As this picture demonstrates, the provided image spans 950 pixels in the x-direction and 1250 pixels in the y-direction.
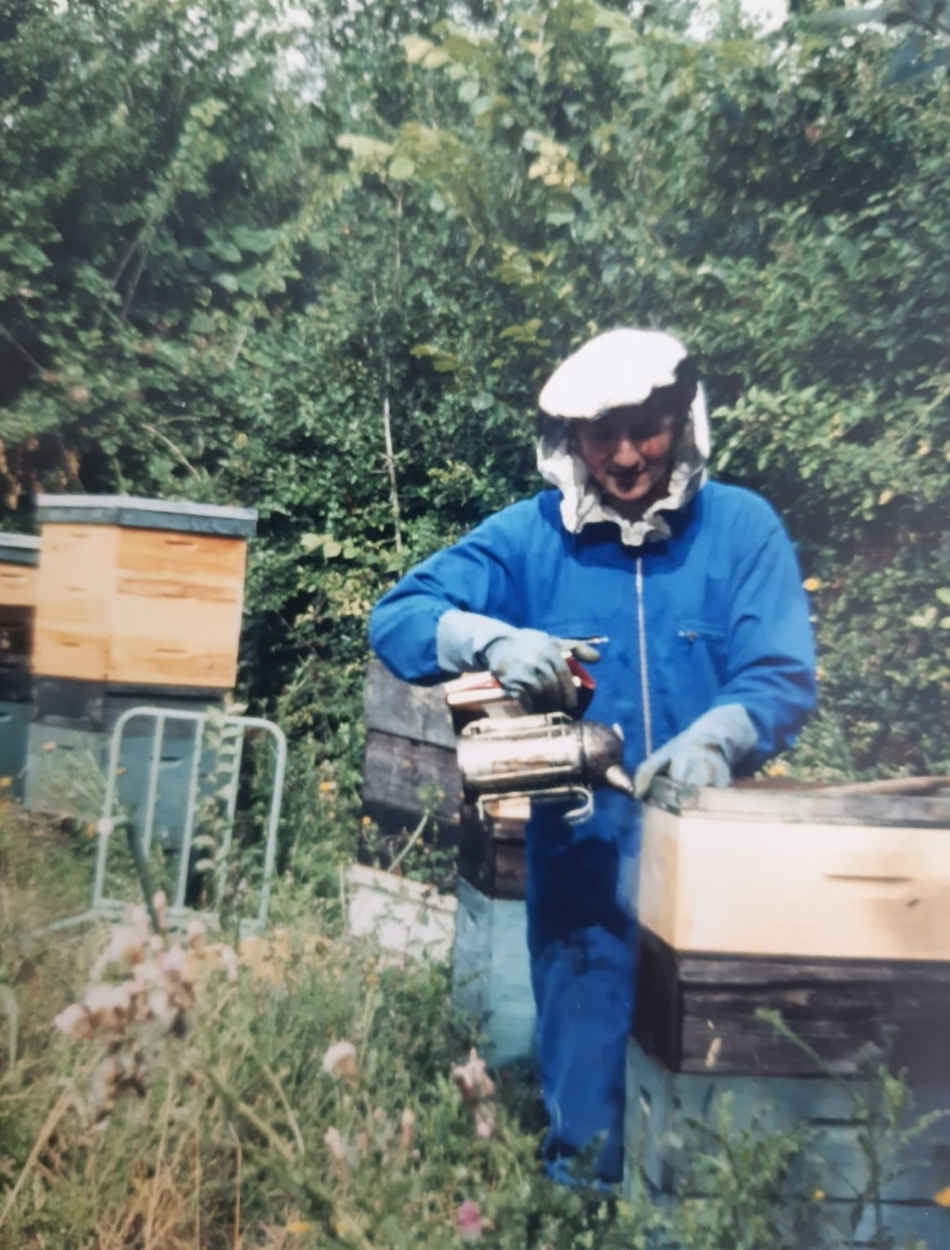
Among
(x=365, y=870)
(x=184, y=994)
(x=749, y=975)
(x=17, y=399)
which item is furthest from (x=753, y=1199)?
(x=17, y=399)

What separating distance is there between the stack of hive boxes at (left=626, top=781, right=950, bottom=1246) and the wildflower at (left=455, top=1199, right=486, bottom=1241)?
26 centimetres

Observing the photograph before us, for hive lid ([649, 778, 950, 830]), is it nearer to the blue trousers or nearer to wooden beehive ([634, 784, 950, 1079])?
wooden beehive ([634, 784, 950, 1079])

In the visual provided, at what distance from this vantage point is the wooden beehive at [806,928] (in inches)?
58.0

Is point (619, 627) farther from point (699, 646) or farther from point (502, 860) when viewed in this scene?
point (502, 860)

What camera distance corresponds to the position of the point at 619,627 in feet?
6.94

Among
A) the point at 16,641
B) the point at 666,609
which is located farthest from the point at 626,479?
the point at 16,641

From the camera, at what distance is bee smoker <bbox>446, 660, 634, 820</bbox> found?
1.81 metres

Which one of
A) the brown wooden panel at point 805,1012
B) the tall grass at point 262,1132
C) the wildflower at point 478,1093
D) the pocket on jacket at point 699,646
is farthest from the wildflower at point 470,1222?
the pocket on jacket at point 699,646

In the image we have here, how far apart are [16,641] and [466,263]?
1.80 meters

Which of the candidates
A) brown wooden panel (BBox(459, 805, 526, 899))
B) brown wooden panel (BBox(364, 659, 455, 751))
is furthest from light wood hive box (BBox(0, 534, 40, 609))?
brown wooden panel (BBox(459, 805, 526, 899))

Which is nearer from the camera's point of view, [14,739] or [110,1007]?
[110,1007]

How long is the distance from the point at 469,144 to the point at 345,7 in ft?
1.28

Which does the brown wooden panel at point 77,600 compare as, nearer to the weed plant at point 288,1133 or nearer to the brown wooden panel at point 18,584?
the brown wooden panel at point 18,584

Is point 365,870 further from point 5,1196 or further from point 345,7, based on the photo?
point 345,7
